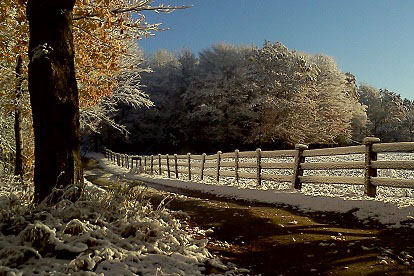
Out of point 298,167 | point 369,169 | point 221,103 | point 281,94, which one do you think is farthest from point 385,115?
point 369,169

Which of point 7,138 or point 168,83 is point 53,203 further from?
point 168,83

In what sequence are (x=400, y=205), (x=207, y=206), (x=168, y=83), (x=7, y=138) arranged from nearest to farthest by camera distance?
(x=400, y=205), (x=207, y=206), (x=7, y=138), (x=168, y=83)

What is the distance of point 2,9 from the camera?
5742 mm

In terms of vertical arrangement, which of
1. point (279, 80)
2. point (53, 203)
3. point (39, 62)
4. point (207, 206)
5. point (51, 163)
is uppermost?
point (279, 80)

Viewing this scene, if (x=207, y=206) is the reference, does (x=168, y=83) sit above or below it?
above

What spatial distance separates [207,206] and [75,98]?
4393mm

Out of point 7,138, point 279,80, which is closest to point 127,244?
point 7,138

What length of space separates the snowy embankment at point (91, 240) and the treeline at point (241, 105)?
3132 centimetres

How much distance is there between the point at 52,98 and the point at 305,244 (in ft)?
13.1

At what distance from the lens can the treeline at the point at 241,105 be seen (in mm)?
36062

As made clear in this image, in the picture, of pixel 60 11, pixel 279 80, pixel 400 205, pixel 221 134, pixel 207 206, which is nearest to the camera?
pixel 60 11

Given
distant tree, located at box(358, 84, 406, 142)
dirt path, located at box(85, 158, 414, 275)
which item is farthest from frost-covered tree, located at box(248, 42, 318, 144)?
distant tree, located at box(358, 84, 406, 142)

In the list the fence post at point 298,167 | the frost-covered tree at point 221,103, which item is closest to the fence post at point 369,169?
the fence post at point 298,167

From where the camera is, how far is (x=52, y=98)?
4570 millimetres
